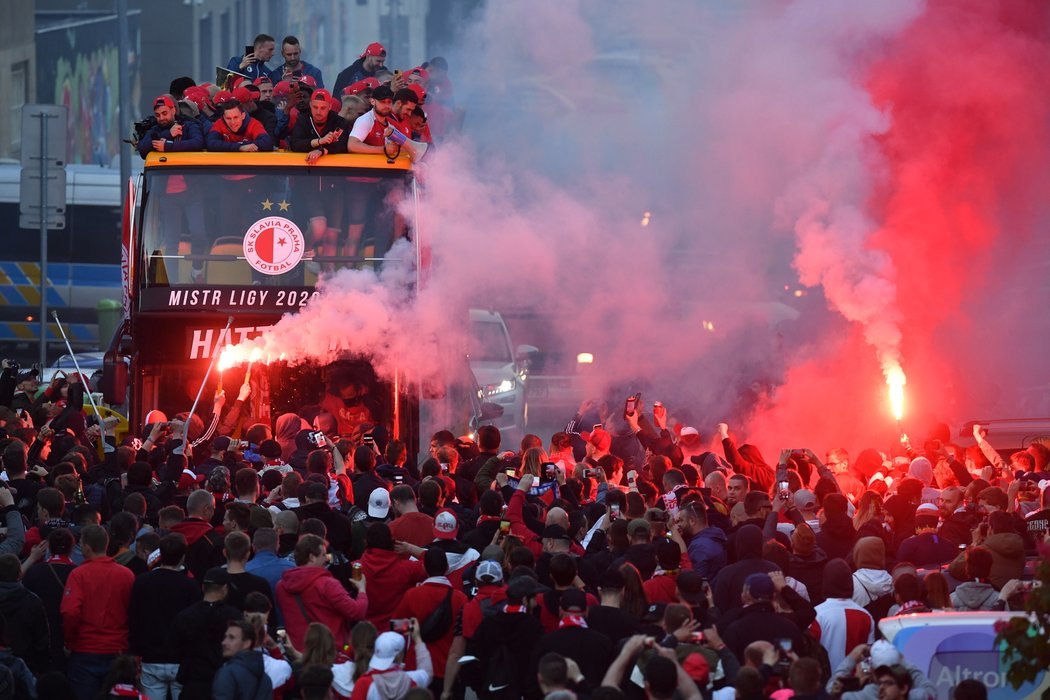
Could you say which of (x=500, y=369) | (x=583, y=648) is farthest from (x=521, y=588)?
(x=500, y=369)

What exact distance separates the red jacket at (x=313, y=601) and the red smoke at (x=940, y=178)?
40.0 feet

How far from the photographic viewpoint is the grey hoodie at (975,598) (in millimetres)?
8805

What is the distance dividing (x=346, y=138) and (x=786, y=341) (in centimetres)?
1067

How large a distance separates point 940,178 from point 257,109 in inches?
379

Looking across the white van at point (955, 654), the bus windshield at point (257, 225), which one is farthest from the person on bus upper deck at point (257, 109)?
the white van at point (955, 654)

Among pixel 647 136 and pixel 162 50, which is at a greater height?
pixel 162 50

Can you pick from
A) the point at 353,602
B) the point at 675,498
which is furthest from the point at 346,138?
the point at 353,602

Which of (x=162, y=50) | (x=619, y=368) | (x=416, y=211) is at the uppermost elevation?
(x=162, y=50)

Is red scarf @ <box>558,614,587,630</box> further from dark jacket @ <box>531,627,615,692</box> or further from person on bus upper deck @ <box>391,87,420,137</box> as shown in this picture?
person on bus upper deck @ <box>391,87,420,137</box>

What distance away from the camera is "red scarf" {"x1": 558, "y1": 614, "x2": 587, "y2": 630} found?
775 cm

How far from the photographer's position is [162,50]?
50.2 m

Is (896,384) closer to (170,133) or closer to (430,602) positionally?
(170,133)

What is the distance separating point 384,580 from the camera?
367 inches

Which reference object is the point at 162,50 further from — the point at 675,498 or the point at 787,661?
the point at 787,661
